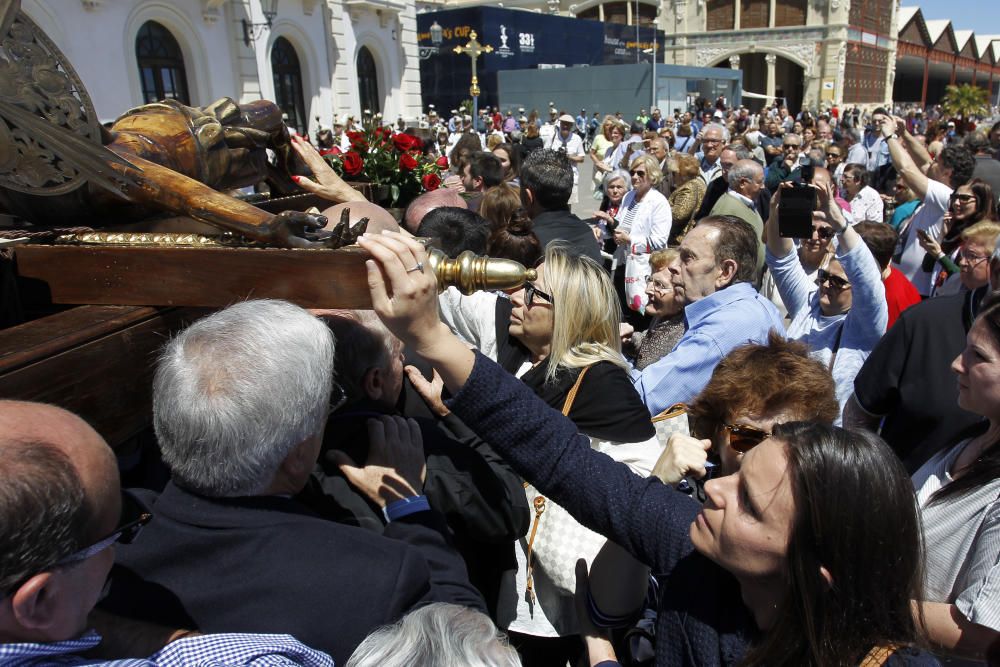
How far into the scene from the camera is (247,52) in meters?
17.3

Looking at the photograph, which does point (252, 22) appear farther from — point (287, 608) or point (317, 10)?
point (287, 608)

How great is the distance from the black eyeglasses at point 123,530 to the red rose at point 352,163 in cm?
291

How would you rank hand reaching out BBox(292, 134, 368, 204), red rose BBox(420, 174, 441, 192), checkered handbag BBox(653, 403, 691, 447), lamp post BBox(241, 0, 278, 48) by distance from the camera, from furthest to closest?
lamp post BBox(241, 0, 278, 48), red rose BBox(420, 174, 441, 192), hand reaching out BBox(292, 134, 368, 204), checkered handbag BBox(653, 403, 691, 447)

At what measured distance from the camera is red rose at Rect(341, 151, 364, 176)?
12.6ft

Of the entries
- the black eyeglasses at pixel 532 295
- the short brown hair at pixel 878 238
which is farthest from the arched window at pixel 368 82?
the black eyeglasses at pixel 532 295

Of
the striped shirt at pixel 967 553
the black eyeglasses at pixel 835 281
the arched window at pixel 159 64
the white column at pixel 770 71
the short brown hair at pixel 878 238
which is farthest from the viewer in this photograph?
the white column at pixel 770 71

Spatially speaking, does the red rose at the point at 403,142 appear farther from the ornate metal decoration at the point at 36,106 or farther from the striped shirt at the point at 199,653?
the striped shirt at the point at 199,653

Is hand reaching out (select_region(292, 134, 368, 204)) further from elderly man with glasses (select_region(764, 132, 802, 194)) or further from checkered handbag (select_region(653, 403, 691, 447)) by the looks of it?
elderly man with glasses (select_region(764, 132, 802, 194))

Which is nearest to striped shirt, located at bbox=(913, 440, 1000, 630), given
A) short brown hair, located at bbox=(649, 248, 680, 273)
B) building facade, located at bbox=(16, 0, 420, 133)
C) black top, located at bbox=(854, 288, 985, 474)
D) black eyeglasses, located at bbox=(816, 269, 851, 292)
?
black top, located at bbox=(854, 288, 985, 474)

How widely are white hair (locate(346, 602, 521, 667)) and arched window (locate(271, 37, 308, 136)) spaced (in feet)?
64.2

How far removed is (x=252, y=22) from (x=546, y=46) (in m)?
18.1

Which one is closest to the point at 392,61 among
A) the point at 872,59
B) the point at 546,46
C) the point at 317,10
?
the point at 317,10

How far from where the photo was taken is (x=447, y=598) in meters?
1.29

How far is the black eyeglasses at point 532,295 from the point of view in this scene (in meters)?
2.23
